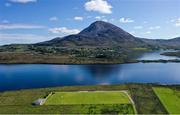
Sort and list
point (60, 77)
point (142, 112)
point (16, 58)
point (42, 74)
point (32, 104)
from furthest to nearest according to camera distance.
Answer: point (16, 58), point (42, 74), point (60, 77), point (32, 104), point (142, 112)

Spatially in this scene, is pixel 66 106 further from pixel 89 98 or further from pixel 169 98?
pixel 169 98

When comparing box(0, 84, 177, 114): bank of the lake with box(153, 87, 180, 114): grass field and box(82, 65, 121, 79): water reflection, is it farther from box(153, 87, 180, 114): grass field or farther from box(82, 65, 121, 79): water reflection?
box(82, 65, 121, 79): water reflection

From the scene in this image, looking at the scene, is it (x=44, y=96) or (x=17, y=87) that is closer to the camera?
(x=44, y=96)

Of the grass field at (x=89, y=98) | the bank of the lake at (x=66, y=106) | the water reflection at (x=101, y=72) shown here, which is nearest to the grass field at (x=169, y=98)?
the bank of the lake at (x=66, y=106)

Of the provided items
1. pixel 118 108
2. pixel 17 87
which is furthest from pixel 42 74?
pixel 118 108

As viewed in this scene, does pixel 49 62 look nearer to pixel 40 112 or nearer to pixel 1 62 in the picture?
pixel 1 62

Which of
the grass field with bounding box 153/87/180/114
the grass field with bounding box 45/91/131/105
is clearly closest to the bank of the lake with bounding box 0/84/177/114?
the grass field with bounding box 153/87/180/114

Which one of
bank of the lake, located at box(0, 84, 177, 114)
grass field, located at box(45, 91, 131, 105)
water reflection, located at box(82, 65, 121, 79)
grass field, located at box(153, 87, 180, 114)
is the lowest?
water reflection, located at box(82, 65, 121, 79)
